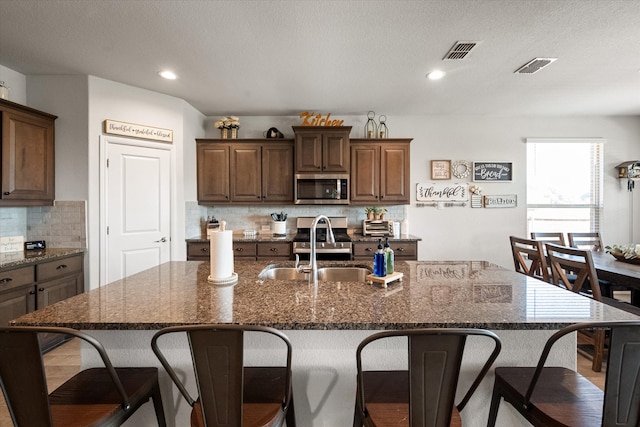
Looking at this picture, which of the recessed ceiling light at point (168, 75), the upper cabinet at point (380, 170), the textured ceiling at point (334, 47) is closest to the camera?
the textured ceiling at point (334, 47)

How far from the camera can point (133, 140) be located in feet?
10.9

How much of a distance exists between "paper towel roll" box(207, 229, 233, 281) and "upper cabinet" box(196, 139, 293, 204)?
250cm

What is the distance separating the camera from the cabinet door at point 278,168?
4.07 meters

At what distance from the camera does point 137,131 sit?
3.31 m

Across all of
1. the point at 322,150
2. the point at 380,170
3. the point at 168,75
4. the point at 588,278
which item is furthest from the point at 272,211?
the point at 588,278

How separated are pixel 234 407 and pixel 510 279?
5.18ft

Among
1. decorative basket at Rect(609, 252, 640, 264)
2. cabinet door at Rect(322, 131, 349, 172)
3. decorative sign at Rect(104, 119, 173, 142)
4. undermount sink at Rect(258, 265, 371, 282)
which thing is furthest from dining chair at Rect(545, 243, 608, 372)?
decorative sign at Rect(104, 119, 173, 142)

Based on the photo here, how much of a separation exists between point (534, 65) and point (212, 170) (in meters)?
3.85

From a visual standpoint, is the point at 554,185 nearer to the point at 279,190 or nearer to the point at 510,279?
the point at 510,279

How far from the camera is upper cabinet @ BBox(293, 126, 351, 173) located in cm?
391

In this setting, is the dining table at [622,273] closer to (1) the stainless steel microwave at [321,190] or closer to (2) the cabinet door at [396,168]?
(2) the cabinet door at [396,168]

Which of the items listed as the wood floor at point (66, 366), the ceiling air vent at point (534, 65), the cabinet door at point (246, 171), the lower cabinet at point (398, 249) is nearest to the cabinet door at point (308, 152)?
the cabinet door at point (246, 171)

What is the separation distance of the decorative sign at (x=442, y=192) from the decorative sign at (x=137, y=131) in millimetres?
3527

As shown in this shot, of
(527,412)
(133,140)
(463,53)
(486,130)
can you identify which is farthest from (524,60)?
(133,140)
